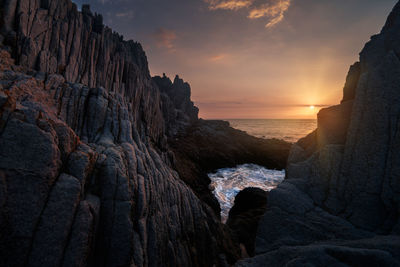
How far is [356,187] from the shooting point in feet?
27.8

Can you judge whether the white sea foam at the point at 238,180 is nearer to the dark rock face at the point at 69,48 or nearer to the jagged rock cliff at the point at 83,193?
the jagged rock cliff at the point at 83,193

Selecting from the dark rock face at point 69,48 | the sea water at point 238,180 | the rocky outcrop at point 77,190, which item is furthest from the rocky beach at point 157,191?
the sea water at point 238,180

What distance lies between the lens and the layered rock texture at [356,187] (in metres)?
7.32

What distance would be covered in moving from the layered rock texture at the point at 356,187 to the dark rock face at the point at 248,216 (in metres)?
10.4

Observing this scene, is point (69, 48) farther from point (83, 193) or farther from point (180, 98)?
point (180, 98)

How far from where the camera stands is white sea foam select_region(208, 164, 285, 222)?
1217 inches

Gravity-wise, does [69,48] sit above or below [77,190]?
above

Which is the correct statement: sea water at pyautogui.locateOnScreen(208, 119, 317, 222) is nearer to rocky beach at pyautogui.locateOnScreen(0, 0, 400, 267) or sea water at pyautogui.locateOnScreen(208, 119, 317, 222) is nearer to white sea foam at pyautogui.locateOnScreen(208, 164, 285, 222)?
white sea foam at pyautogui.locateOnScreen(208, 164, 285, 222)

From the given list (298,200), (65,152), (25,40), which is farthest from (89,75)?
(298,200)

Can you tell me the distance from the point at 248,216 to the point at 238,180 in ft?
59.8

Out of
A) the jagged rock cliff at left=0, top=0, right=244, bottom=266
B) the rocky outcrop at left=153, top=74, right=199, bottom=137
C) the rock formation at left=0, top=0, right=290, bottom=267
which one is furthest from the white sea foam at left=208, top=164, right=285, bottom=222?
the rocky outcrop at left=153, top=74, right=199, bottom=137

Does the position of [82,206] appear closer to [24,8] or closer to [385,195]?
[385,195]

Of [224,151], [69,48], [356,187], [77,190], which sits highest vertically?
[69,48]

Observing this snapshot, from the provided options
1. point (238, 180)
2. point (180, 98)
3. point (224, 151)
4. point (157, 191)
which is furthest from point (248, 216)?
point (180, 98)
